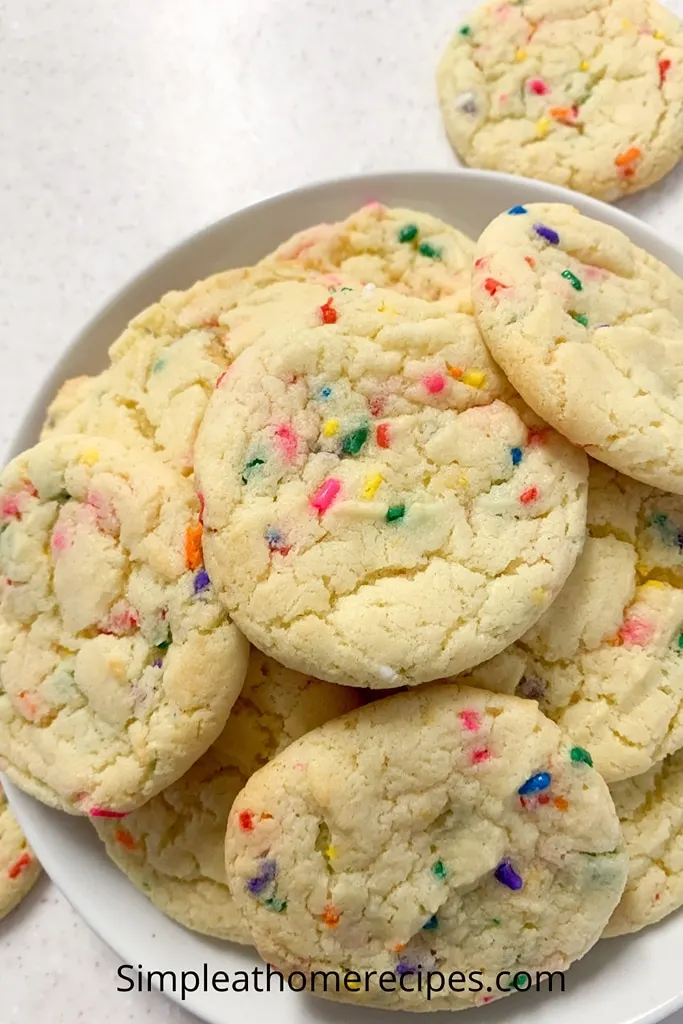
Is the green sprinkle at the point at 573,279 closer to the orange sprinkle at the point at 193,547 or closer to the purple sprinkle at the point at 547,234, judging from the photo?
the purple sprinkle at the point at 547,234

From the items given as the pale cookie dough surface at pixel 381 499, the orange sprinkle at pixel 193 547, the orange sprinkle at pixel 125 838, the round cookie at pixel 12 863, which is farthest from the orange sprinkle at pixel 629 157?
the round cookie at pixel 12 863

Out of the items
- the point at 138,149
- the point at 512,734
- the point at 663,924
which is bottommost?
the point at 663,924

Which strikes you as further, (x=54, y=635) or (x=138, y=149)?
(x=138, y=149)


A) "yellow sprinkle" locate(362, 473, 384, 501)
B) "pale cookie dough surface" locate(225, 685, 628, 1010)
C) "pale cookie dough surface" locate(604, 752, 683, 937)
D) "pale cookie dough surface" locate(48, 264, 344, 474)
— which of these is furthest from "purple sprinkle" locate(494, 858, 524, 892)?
"pale cookie dough surface" locate(48, 264, 344, 474)

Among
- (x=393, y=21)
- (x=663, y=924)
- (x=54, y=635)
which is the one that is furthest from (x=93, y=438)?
(x=393, y=21)

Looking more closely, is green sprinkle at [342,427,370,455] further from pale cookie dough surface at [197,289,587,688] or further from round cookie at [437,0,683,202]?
round cookie at [437,0,683,202]

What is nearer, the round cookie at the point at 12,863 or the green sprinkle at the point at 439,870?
the green sprinkle at the point at 439,870

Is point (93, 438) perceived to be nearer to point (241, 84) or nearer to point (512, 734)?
point (512, 734)
